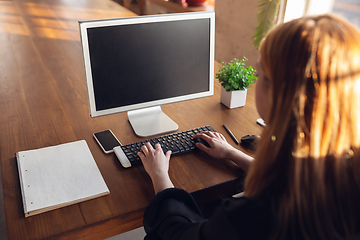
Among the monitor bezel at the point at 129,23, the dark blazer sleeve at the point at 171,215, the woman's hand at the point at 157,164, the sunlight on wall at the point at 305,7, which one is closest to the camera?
the dark blazer sleeve at the point at 171,215

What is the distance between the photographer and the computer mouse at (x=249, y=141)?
1.11 metres

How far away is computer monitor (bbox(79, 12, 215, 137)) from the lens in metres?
1.04

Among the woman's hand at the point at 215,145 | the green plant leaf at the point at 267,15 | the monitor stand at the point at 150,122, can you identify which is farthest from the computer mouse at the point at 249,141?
the green plant leaf at the point at 267,15

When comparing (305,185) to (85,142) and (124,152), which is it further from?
(85,142)

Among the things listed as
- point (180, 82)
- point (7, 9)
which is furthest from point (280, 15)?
point (7, 9)

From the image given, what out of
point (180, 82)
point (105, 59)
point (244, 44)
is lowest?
point (244, 44)

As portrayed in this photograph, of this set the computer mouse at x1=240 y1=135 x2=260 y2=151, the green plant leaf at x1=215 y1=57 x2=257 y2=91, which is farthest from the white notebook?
the green plant leaf at x1=215 y1=57 x2=257 y2=91

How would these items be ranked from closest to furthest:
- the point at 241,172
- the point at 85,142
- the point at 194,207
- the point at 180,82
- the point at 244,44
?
the point at 194,207
the point at 241,172
the point at 85,142
the point at 180,82
the point at 244,44

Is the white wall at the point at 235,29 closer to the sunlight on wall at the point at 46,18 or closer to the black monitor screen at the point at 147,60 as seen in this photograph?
the sunlight on wall at the point at 46,18

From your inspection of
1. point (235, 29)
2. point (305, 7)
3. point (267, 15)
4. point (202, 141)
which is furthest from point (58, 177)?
point (235, 29)

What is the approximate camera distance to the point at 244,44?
3.01 m

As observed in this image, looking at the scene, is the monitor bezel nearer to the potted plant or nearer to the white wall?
the potted plant

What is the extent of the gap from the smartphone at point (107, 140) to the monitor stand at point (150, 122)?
0.30 feet

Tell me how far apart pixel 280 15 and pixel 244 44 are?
1.87 feet
